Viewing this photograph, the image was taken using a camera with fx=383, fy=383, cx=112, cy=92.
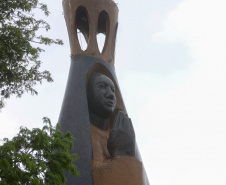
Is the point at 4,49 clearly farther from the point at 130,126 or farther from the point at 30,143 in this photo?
the point at 130,126

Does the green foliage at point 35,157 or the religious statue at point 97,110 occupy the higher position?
the religious statue at point 97,110

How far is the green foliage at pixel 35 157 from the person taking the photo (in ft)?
21.6

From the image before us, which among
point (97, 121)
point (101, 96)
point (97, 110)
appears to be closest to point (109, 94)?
point (101, 96)

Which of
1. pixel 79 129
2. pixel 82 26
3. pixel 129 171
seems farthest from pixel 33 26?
pixel 82 26

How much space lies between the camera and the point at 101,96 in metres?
13.3

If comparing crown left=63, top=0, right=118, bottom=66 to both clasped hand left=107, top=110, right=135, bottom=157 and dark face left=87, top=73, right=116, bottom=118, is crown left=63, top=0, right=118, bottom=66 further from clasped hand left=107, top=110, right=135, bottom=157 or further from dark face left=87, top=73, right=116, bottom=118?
clasped hand left=107, top=110, right=135, bottom=157

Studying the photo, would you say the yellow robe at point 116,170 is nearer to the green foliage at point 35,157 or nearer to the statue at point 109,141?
the statue at point 109,141

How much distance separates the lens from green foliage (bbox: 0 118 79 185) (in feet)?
21.6

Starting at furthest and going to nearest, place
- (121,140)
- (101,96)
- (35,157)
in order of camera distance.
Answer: (101,96) → (121,140) → (35,157)

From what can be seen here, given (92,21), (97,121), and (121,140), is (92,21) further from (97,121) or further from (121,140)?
(121,140)

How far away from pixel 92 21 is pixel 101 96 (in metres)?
3.31

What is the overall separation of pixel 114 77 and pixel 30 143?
300 inches

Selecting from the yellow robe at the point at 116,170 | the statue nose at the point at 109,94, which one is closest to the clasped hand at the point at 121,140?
the yellow robe at the point at 116,170

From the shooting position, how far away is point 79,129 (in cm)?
1214
